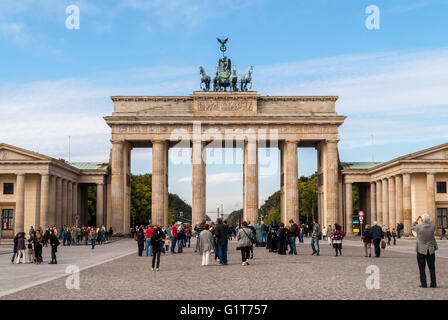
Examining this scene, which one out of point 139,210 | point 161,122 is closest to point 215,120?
point 161,122

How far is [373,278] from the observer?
20328mm

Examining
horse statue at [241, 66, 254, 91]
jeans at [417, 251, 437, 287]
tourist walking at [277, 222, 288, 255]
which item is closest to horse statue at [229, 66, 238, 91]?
horse statue at [241, 66, 254, 91]

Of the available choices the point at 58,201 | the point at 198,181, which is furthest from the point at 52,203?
the point at 198,181

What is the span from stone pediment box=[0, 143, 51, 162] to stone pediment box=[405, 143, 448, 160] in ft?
135

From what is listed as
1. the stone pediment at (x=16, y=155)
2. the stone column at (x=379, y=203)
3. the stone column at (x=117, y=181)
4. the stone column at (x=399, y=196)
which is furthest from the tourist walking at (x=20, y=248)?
the stone column at (x=379, y=203)

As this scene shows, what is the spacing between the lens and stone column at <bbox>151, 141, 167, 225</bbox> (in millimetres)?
77875

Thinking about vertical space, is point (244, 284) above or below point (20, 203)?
below

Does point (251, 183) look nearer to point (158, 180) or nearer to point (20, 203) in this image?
point (158, 180)

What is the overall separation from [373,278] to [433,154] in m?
51.8

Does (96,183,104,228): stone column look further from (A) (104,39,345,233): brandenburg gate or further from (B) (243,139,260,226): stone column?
(B) (243,139,260,226): stone column

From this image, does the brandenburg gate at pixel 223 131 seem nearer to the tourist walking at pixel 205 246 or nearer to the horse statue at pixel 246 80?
the horse statue at pixel 246 80

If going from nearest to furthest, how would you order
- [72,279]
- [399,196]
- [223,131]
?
[72,279] < [399,196] < [223,131]
